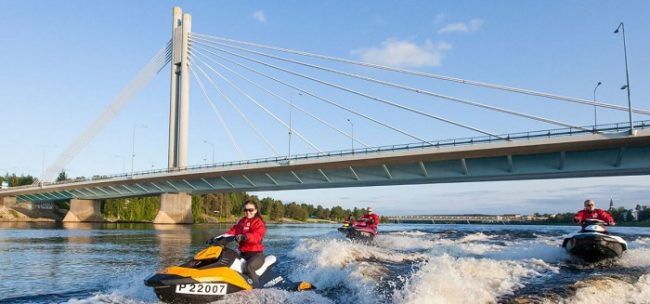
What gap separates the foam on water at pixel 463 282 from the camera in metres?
9.74

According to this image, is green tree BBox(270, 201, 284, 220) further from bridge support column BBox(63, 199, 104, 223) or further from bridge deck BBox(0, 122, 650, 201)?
bridge deck BBox(0, 122, 650, 201)

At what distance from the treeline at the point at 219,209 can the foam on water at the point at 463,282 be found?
63825 millimetres

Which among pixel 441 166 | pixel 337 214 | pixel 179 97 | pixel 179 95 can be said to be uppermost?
pixel 179 95

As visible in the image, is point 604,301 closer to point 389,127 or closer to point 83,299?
point 83,299

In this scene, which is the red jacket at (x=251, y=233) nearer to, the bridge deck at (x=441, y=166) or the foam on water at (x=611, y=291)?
the foam on water at (x=611, y=291)

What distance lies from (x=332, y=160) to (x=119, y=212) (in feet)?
203

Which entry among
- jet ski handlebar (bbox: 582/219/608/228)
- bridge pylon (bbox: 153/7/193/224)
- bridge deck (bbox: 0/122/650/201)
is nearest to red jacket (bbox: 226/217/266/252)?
jet ski handlebar (bbox: 582/219/608/228)

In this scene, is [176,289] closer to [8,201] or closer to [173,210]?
[173,210]

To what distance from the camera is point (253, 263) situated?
11.1 m

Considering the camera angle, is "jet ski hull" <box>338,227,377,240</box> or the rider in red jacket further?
"jet ski hull" <box>338,227,377,240</box>

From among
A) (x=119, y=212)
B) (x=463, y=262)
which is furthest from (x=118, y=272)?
(x=119, y=212)

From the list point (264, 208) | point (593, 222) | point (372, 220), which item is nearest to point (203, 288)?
point (593, 222)

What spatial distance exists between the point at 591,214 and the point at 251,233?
12417mm

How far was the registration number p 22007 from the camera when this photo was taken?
31.1 feet
